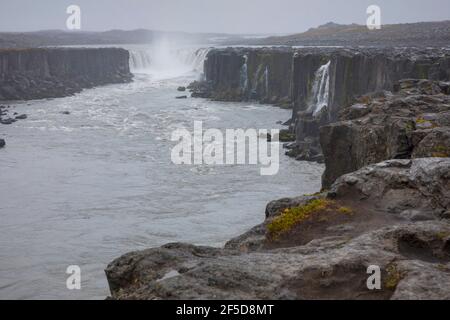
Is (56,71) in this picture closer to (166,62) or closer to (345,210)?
(166,62)

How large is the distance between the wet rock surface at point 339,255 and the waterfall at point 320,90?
35662 mm

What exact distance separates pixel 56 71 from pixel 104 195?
69378mm

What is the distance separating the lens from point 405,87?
27906 mm

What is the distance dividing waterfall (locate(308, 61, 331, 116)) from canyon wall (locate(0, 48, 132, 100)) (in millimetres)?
40990

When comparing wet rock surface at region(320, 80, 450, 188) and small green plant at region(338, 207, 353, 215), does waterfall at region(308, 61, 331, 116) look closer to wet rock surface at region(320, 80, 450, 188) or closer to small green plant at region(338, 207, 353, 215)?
wet rock surface at region(320, 80, 450, 188)

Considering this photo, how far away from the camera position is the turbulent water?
21406 millimetres

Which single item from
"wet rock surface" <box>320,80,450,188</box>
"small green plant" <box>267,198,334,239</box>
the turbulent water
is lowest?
the turbulent water

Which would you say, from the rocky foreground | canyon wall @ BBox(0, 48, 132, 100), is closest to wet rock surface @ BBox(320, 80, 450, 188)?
the rocky foreground

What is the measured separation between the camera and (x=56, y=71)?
94625mm

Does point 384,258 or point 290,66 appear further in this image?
point 290,66

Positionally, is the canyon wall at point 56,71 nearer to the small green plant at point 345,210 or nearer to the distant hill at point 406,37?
the distant hill at point 406,37
